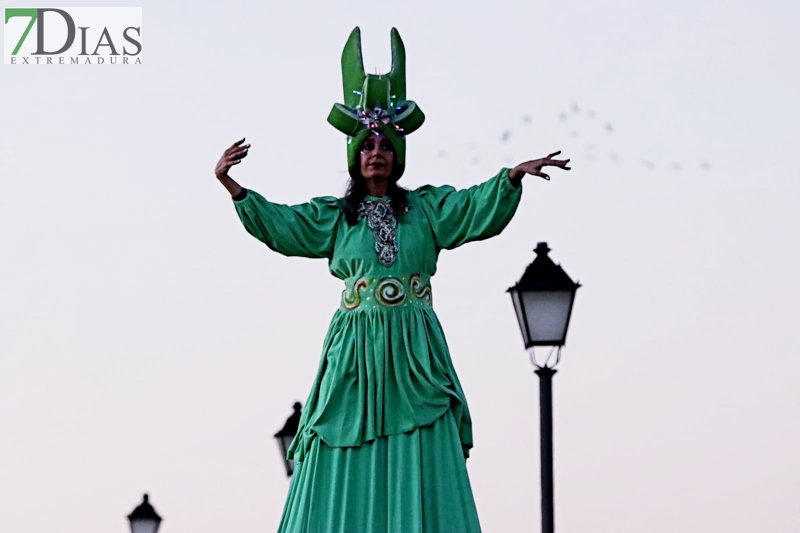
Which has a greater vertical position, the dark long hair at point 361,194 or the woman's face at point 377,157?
the woman's face at point 377,157

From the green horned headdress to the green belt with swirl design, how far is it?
80cm

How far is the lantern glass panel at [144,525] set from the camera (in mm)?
30203

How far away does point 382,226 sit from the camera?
1630 centimetres

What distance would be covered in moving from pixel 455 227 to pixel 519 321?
2656mm

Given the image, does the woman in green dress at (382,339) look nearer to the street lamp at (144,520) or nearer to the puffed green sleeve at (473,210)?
the puffed green sleeve at (473,210)

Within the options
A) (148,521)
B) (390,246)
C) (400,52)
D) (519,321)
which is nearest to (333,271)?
(390,246)

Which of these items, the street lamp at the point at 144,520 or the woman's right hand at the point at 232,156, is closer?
the woman's right hand at the point at 232,156

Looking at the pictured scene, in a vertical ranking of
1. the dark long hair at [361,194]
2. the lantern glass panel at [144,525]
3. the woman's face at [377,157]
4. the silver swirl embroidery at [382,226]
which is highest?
the woman's face at [377,157]

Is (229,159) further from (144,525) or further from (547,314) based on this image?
(144,525)

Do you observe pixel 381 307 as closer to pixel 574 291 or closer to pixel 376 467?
pixel 376 467

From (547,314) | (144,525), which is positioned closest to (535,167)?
(547,314)

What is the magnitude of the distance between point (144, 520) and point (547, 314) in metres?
12.6

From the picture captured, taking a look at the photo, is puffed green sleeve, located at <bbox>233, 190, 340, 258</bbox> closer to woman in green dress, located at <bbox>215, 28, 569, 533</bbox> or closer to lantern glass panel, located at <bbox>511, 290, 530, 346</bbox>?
woman in green dress, located at <bbox>215, 28, 569, 533</bbox>

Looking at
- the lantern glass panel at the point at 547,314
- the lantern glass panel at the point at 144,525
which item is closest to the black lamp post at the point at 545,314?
the lantern glass panel at the point at 547,314
